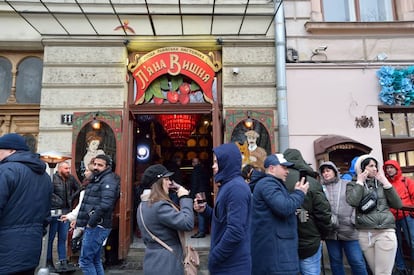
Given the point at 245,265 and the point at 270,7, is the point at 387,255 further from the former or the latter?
the point at 270,7

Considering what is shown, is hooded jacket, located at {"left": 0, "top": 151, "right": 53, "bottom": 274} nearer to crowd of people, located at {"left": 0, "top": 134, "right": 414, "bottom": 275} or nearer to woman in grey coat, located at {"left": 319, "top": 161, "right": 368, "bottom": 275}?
crowd of people, located at {"left": 0, "top": 134, "right": 414, "bottom": 275}

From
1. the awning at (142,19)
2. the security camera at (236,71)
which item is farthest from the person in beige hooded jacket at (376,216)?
the awning at (142,19)

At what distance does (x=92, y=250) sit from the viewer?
164 inches

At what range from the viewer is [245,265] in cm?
253

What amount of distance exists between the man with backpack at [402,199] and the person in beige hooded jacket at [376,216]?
1.26 meters

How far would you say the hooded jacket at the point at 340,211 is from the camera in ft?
12.9

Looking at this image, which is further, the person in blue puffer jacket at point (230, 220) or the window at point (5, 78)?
the window at point (5, 78)

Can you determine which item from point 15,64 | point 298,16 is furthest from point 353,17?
point 15,64

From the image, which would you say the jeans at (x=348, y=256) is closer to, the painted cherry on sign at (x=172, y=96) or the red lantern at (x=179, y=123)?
the painted cherry on sign at (x=172, y=96)

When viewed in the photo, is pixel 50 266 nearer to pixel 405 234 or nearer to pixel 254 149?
pixel 254 149

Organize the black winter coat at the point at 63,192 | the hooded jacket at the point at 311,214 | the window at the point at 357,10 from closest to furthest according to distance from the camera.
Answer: the hooded jacket at the point at 311,214 → the black winter coat at the point at 63,192 → the window at the point at 357,10

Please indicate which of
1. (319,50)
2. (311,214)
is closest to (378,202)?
(311,214)

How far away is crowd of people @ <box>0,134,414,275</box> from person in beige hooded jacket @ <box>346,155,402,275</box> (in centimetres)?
1

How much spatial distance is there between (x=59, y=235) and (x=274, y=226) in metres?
4.24
